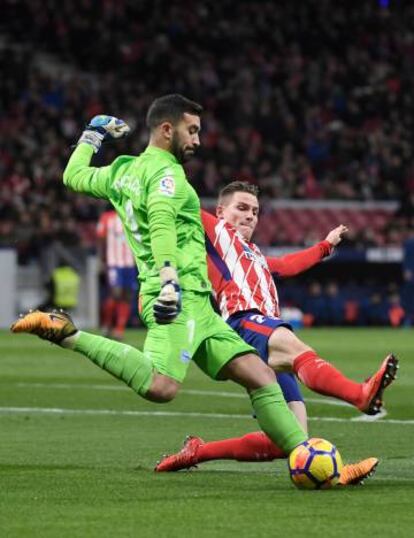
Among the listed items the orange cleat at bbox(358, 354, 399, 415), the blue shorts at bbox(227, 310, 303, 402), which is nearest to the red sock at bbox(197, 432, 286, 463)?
the blue shorts at bbox(227, 310, 303, 402)

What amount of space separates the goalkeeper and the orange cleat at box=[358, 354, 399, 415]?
1.30 feet

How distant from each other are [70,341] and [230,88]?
1141 inches

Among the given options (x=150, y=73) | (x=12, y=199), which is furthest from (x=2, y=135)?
(x=150, y=73)

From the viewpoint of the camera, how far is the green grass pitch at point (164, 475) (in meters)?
6.21

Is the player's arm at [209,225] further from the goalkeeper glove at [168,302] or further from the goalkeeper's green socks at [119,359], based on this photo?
the goalkeeper glove at [168,302]

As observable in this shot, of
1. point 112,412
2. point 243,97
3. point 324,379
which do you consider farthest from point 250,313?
point 243,97

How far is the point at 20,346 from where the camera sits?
22.6 m

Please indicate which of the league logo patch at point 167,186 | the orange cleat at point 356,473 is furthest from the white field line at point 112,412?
the league logo patch at point 167,186

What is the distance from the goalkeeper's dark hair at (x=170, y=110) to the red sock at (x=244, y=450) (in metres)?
1.77

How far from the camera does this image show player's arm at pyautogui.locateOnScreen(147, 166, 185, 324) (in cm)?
711

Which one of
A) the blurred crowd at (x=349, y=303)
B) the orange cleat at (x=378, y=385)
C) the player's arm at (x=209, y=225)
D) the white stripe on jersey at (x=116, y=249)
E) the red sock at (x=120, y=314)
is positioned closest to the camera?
the orange cleat at (x=378, y=385)

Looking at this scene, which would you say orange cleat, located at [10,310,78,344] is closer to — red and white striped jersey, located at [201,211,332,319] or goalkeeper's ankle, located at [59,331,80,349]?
goalkeeper's ankle, located at [59,331,80,349]

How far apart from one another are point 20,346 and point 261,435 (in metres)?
14.5

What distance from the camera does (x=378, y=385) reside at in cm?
735
